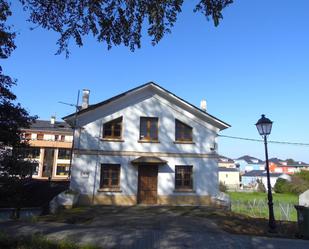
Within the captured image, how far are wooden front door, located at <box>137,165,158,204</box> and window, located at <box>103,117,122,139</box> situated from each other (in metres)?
2.62


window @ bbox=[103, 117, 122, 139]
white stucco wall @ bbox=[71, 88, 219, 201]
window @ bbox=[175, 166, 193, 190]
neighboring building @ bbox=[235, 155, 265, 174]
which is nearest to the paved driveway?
white stucco wall @ bbox=[71, 88, 219, 201]

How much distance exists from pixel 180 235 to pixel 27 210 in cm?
1206

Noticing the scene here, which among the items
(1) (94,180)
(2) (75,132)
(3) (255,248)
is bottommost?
(3) (255,248)

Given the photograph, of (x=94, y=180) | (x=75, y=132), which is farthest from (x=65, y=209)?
(x=75, y=132)

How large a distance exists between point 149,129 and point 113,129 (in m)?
2.41

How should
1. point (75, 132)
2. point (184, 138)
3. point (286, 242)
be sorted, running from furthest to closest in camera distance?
point (184, 138) → point (75, 132) → point (286, 242)

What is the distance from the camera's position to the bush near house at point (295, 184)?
60.4 meters

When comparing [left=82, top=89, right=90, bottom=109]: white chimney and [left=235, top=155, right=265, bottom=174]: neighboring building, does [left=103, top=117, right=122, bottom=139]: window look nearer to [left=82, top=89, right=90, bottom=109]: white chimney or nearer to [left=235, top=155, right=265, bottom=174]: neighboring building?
[left=82, top=89, right=90, bottom=109]: white chimney

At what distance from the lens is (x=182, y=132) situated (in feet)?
72.6

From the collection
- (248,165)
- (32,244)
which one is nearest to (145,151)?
(32,244)

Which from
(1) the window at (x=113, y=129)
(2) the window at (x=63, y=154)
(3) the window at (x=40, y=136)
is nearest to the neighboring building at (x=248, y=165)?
(2) the window at (x=63, y=154)

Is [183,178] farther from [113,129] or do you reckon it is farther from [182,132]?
[113,129]

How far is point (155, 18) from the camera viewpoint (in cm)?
775

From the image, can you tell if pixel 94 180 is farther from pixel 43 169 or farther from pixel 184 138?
pixel 43 169
